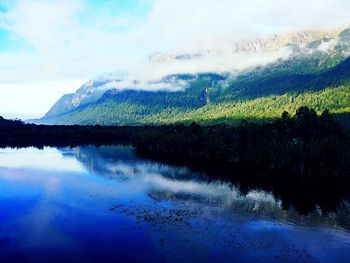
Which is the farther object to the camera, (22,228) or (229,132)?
(229,132)

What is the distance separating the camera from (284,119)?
13612cm

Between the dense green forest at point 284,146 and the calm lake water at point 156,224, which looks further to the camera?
the dense green forest at point 284,146

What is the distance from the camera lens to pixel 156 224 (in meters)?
63.7

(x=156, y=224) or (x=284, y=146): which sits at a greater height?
(x=284, y=146)

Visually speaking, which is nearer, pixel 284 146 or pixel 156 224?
pixel 156 224

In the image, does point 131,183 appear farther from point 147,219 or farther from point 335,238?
point 335,238

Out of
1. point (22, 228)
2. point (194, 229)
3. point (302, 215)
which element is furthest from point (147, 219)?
point (302, 215)

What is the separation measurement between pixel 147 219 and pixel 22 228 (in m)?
19.0

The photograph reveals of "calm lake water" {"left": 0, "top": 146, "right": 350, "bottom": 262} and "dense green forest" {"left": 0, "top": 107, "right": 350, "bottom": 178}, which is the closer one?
"calm lake water" {"left": 0, "top": 146, "right": 350, "bottom": 262}

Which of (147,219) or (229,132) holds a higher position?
(229,132)

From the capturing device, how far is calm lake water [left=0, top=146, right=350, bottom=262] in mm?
51531

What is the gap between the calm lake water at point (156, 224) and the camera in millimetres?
51531

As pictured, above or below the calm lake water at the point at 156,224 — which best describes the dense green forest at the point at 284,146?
above

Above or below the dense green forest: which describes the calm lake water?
below
